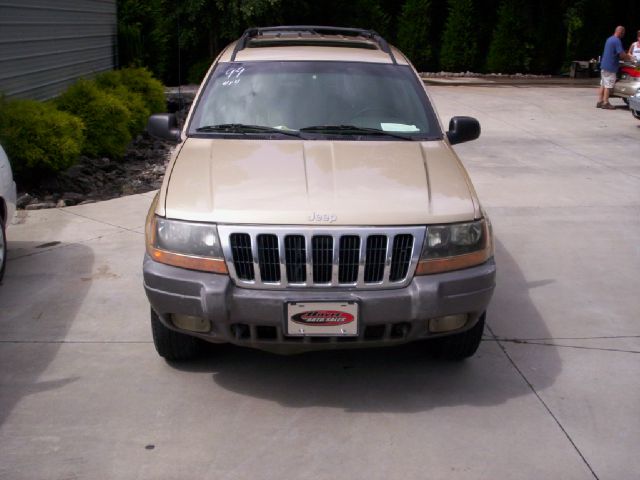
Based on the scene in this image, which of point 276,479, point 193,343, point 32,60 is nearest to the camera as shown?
point 276,479

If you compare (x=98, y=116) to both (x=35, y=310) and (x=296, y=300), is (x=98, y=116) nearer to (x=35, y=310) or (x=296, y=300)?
(x=35, y=310)

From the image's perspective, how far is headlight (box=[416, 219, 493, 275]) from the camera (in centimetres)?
415

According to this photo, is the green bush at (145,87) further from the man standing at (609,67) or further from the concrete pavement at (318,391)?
the man standing at (609,67)

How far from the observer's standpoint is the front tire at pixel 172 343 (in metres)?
4.62

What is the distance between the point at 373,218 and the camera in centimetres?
412

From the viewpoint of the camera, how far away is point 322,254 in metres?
4.07

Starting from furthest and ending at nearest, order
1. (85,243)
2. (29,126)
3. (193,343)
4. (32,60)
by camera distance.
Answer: (32,60) < (29,126) < (85,243) < (193,343)

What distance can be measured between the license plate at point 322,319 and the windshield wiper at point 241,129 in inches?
57.3

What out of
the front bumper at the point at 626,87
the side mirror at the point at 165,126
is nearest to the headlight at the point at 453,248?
the side mirror at the point at 165,126

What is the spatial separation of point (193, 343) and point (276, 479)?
125 cm

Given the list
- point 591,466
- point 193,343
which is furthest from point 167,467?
point 591,466

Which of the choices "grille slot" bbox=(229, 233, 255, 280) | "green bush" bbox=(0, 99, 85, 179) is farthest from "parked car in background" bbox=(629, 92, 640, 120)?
"grille slot" bbox=(229, 233, 255, 280)

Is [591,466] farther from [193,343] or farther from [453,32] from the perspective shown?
[453,32]

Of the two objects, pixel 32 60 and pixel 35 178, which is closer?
pixel 35 178
